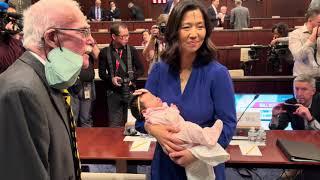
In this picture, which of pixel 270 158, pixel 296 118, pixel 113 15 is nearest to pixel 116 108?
pixel 296 118

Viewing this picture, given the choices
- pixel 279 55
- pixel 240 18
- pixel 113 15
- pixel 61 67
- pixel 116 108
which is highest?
pixel 113 15

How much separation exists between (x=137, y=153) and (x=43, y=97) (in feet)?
4.59

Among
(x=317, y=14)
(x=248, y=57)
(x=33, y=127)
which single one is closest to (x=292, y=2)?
(x=248, y=57)

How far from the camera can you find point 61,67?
1335 mm

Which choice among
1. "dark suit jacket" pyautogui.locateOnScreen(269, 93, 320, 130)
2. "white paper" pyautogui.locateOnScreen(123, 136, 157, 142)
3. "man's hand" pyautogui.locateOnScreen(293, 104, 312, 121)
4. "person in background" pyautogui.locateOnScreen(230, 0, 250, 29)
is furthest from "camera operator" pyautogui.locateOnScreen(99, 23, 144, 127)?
"person in background" pyautogui.locateOnScreen(230, 0, 250, 29)

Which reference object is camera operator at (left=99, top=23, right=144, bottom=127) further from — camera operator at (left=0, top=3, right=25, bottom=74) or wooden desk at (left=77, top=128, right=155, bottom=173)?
camera operator at (left=0, top=3, right=25, bottom=74)

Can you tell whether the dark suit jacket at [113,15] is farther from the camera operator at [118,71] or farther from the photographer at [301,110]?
the photographer at [301,110]

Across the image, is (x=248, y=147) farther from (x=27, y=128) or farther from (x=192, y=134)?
(x=27, y=128)

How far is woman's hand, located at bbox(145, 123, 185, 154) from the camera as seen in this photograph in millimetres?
1778

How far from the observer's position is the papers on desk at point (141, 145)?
267 centimetres

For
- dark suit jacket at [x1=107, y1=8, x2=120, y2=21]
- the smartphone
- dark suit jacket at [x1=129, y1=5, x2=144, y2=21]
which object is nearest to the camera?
the smartphone

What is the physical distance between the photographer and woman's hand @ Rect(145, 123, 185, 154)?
62.7 inches

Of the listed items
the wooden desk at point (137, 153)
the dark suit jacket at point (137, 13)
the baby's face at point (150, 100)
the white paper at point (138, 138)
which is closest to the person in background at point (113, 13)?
the dark suit jacket at point (137, 13)

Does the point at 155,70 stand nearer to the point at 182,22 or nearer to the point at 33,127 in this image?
the point at 182,22
